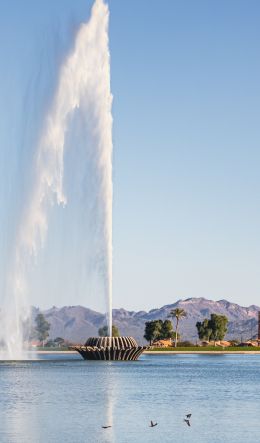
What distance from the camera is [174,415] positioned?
4981 cm

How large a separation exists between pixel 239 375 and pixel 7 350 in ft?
121

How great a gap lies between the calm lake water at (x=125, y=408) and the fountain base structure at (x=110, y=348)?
92.1 feet

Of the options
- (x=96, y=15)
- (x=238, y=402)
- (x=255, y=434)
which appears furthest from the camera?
(x=96, y=15)

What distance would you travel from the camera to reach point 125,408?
5328cm

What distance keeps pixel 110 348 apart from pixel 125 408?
210ft

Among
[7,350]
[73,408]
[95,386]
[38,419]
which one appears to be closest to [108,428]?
[38,419]

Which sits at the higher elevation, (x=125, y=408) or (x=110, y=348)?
(x=110, y=348)

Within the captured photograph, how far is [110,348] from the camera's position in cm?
11694

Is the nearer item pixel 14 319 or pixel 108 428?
pixel 108 428

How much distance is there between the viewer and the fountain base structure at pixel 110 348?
11688 centimetres

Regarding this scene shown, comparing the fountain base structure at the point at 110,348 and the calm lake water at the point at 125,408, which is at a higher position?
the fountain base structure at the point at 110,348

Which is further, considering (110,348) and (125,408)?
(110,348)

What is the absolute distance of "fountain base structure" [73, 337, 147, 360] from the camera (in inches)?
4601

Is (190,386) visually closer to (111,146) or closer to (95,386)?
(95,386)
